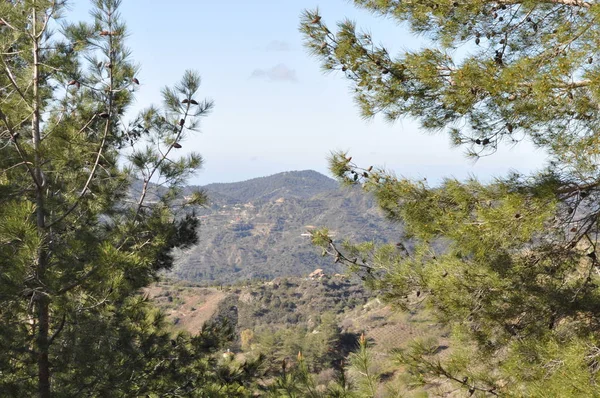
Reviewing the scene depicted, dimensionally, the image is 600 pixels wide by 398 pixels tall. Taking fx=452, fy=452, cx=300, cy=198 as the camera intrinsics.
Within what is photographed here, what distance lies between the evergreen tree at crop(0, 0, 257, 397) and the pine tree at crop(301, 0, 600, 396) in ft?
7.23

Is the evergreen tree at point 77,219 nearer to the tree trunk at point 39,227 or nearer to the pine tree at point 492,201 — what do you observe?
the tree trunk at point 39,227

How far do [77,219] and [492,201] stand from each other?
188 inches

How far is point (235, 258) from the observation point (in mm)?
182500

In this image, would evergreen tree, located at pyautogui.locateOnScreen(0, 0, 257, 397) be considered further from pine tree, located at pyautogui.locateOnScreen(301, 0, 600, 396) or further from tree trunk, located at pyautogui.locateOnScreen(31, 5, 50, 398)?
pine tree, located at pyautogui.locateOnScreen(301, 0, 600, 396)

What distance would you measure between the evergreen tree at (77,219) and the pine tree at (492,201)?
2.20 m

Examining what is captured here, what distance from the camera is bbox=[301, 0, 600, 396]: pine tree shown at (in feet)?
12.7

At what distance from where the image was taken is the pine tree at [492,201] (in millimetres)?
3863

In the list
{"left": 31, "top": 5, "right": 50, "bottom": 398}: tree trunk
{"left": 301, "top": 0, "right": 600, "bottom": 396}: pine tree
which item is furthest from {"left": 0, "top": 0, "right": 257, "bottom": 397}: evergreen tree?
{"left": 301, "top": 0, "right": 600, "bottom": 396}: pine tree

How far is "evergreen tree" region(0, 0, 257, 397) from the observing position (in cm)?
402

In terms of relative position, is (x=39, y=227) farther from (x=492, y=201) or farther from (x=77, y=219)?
(x=492, y=201)

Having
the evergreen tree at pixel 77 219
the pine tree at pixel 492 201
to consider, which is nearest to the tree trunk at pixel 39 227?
the evergreen tree at pixel 77 219

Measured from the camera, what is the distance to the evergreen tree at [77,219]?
13.2ft

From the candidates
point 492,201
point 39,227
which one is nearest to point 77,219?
point 39,227

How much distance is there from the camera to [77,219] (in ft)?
18.4
